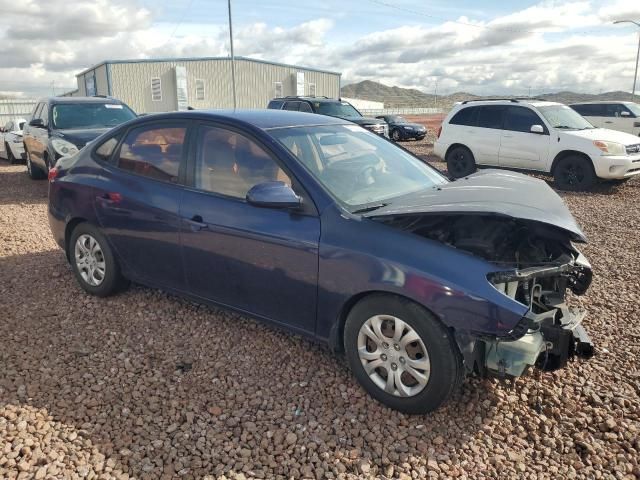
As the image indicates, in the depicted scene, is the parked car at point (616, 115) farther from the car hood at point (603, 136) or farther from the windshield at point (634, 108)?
the car hood at point (603, 136)

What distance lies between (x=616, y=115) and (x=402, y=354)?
1813cm

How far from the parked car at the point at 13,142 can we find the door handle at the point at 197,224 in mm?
12764

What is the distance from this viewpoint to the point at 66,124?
9664 millimetres

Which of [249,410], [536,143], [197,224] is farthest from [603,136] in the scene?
[249,410]

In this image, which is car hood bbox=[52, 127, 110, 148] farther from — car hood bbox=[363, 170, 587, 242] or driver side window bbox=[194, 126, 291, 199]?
car hood bbox=[363, 170, 587, 242]

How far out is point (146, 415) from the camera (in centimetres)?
301

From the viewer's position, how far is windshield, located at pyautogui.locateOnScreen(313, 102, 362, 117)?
15.5 meters

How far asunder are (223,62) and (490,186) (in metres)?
34.3

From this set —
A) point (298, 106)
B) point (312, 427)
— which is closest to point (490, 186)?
point (312, 427)

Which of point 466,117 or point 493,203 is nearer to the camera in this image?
point 493,203

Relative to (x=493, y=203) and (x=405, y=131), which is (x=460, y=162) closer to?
(x=493, y=203)

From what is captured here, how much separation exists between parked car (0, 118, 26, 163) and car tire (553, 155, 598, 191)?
44.4 ft

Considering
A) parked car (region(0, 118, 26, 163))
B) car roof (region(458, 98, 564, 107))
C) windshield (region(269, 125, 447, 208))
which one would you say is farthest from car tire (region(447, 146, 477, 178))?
parked car (region(0, 118, 26, 163))

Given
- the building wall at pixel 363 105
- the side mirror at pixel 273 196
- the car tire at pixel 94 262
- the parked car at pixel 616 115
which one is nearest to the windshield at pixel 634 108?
the parked car at pixel 616 115
